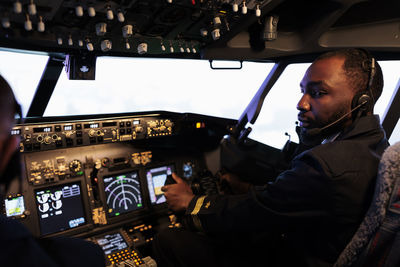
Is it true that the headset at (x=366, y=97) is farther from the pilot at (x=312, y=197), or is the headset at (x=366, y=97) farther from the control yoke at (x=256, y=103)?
the control yoke at (x=256, y=103)

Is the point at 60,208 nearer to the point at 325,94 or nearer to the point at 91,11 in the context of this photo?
the point at 91,11

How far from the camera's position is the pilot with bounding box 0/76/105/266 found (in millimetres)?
573

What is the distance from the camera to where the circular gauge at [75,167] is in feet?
6.66

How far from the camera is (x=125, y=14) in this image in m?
1.49

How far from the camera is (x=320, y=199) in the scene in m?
1.17

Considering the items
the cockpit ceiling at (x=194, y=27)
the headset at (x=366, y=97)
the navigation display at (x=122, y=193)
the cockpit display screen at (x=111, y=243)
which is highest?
the cockpit ceiling at (x=194, y=27)

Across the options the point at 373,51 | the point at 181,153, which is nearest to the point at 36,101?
the point at 181,153

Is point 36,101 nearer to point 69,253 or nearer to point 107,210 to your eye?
point 107,210

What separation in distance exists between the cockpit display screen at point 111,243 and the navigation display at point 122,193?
14cm

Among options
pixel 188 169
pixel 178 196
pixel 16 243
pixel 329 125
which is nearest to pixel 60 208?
pixel 178 196

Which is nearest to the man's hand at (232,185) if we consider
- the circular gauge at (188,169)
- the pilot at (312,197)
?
the circular gauge at (188,169)

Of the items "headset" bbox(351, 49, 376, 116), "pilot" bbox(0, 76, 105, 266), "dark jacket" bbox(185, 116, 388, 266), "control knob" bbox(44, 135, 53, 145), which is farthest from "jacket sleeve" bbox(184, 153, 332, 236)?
"control knob" bbox(44, 135, 53, 145)

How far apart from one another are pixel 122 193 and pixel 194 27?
1.20m

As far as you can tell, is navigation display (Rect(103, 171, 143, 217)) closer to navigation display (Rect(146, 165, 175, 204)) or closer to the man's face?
navigation display (Rect(146, 165, 175, 204))
